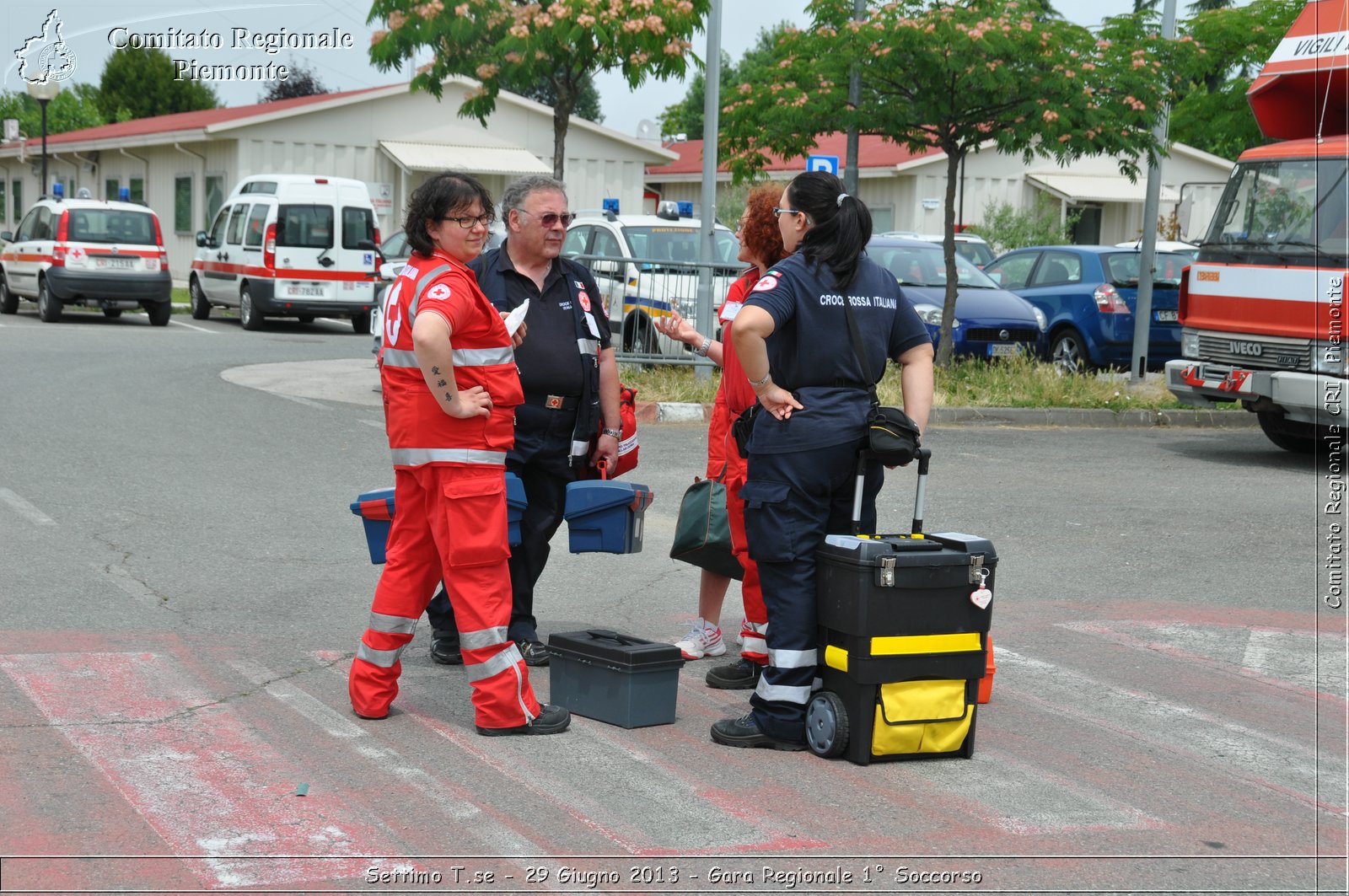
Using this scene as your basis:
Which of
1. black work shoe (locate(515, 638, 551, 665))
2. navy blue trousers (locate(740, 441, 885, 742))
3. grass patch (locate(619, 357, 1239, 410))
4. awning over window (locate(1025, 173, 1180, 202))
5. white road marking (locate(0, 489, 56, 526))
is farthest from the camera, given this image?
awning over window (locate(1025, 173, 1180, 202))

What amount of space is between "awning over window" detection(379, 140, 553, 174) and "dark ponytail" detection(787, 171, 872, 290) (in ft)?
97.2

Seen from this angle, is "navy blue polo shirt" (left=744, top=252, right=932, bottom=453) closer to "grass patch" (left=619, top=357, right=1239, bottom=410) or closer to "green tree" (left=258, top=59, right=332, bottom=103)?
"grass patch" (left=619, top=357, right=1239, bottom=410)

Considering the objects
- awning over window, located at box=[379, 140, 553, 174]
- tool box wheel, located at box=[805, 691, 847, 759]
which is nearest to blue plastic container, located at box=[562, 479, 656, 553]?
tool box wheel, located at box=[805, 691, 847, 759]

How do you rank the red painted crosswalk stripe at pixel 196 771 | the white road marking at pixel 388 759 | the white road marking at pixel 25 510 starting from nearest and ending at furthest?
the red painted crosswalk stripe at pixel 196 771 → the white road marking at pixel 388 759 → the white road marking at pixel 25 510

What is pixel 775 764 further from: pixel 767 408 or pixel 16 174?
pixel 16 174

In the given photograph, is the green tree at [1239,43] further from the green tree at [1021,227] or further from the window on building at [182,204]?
the window on building at [182,204]

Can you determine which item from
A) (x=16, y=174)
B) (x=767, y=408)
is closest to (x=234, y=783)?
(x=767, y=408)

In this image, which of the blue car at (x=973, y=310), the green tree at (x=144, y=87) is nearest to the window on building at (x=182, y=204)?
the blue car at (x=973, y=310)

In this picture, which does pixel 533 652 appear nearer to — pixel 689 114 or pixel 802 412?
pixel 802 412

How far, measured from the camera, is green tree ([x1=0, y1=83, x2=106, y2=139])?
63.9 meters

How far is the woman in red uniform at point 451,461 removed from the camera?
5238 mm

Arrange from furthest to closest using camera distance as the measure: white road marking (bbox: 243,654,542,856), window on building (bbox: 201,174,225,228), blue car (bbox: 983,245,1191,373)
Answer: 1. window on building (bbox: 201,174,225,228)
2. blue car (bbox: 983,245,1191,373)
3. white road marking (bbox: 243,654,542,856)

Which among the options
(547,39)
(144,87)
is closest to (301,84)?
(144,87)

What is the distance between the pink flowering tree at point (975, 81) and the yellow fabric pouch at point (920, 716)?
11.8m
